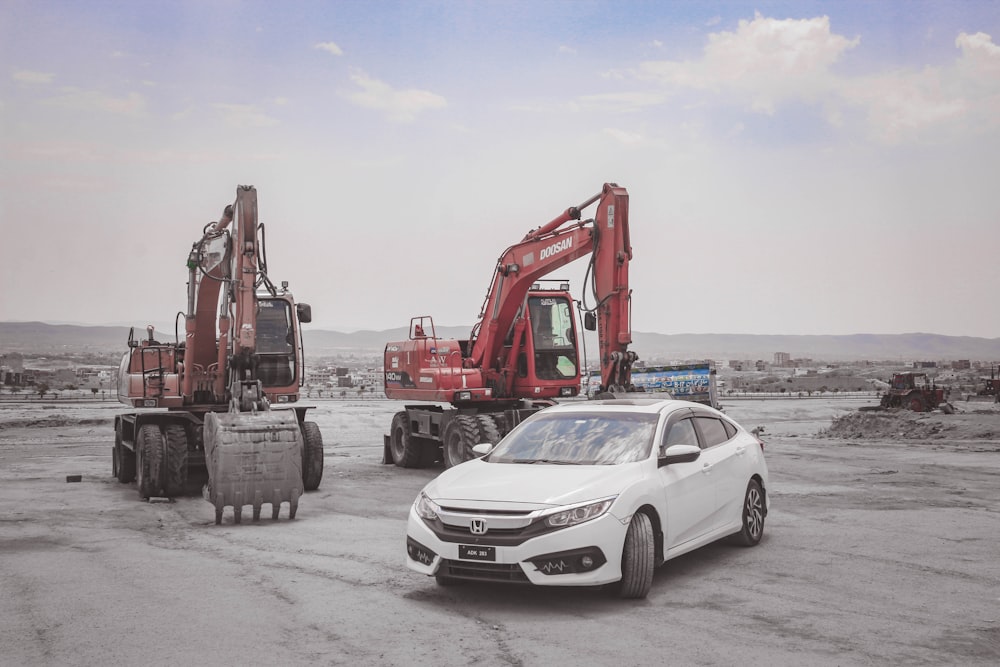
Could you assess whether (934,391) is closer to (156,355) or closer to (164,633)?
(156,355)

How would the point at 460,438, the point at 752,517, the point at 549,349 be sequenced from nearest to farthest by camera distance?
1. the point at 752,517
2. the point at 460,438
3. the point at 549,349

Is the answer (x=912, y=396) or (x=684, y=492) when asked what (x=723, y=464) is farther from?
(x=912, y=396)

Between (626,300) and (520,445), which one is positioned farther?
(626,300)

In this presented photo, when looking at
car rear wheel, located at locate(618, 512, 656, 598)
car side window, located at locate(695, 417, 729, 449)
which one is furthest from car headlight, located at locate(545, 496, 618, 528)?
car side window, located at locate(695, 417, 729, 449)

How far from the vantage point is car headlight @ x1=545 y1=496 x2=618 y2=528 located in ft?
26.0

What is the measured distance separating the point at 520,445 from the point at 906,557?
4.12 meters

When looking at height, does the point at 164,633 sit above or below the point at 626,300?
below

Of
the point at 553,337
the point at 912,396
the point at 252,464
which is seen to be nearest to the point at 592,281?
the point at 553,337

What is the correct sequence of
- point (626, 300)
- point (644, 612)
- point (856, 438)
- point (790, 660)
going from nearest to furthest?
point (790, 660) < point (644, 612) < point (626, 300) < point (856, 438)

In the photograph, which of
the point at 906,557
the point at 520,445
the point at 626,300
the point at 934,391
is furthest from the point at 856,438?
the point at 520,445

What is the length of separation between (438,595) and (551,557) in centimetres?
124

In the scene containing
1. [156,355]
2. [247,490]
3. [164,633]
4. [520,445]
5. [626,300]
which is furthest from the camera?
[156,355]

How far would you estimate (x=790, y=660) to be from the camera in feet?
21.9

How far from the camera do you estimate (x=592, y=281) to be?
59.4 ft
